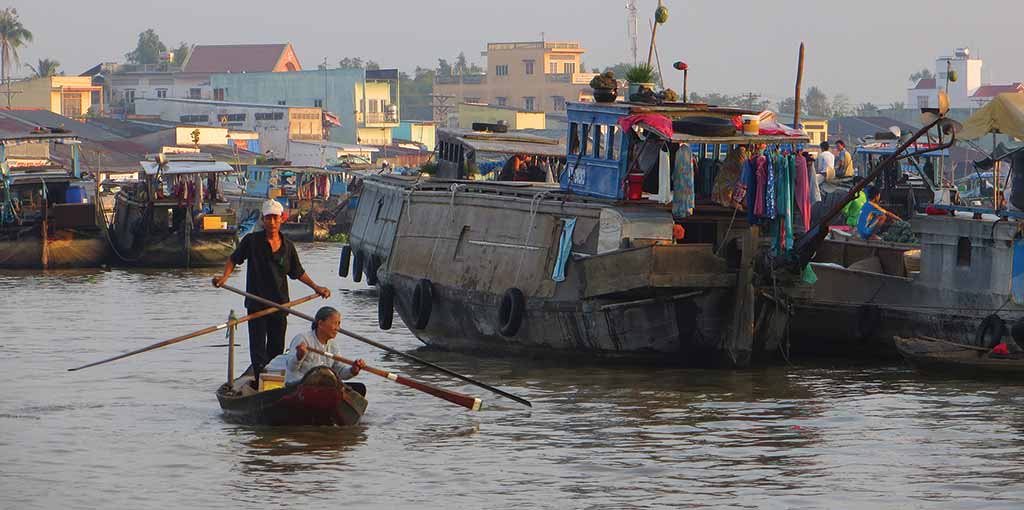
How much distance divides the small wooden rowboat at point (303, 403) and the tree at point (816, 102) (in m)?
110

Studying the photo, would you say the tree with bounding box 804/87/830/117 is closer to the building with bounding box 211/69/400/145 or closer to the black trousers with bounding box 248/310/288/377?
the building with bounding box 211/69/400/145

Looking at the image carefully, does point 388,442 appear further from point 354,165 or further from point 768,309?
point 354,165

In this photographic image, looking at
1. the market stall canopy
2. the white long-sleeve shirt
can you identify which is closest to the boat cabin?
the market stall canopy

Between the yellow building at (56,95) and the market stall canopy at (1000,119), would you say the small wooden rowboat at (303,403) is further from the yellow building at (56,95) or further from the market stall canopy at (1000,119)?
the yellow building at (56,95)

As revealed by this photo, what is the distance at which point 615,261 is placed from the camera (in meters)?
16.8

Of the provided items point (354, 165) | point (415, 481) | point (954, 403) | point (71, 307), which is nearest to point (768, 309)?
point (954, 403)

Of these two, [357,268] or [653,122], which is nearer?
[653,122]

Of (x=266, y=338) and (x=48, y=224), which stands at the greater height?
(x=266, y=338)

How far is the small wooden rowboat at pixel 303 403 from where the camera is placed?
13000 millimetres

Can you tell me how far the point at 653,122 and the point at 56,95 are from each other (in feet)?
230

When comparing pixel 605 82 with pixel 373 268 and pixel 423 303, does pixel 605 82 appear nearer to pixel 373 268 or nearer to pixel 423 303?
pixel 423 303

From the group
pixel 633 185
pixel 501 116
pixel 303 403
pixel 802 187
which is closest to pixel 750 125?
pixel 802 187

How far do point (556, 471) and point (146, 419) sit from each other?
4.57 meters

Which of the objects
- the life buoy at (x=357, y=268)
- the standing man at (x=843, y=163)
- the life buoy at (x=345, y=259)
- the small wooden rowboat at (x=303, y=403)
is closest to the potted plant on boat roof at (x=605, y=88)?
the small wooden rowboat at (x=303, y=403)
